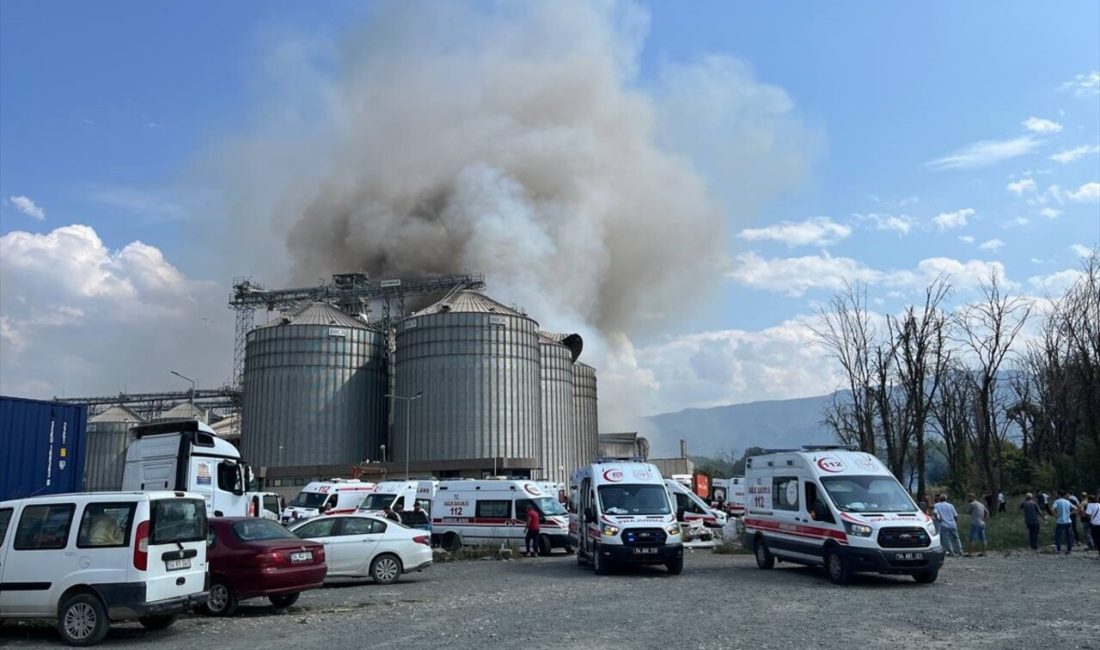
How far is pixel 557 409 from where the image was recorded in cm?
8600

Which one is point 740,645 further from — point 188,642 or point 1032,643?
point 188,642

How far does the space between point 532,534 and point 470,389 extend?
50426 millimetres

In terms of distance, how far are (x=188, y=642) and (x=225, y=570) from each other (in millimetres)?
2315

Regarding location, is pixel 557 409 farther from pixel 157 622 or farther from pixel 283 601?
pixel 157 622

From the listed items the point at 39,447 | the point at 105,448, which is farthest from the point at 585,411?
the point at 39,447

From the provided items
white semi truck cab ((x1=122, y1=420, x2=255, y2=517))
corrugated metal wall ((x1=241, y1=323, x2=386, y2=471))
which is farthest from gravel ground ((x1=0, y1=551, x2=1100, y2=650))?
corrugated metal wall ((x1=241, y1=323, x2=386, y2=471))

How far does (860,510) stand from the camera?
17.2 m

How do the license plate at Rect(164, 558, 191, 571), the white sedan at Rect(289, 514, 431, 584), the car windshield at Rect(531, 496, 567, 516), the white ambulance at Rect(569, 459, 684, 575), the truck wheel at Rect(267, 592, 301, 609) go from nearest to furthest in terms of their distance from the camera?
the license plate at Rect(164, 558, 191, 571) < the truck wheel at Rect(267, 592, 301, 609) < the white sedan at Rect(289, 514, 431, 584) < the white ambulance at Rect(569, 459, 684, 575) < the car windshield at Rect(531, 496, 567, 516)

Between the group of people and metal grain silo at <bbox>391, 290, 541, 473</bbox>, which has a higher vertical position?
metal grain silo at <bbox>391, 290, 541, 473</bbox>

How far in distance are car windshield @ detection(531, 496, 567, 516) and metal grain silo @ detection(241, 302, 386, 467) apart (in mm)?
52892

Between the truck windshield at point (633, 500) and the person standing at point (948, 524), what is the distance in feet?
25.5

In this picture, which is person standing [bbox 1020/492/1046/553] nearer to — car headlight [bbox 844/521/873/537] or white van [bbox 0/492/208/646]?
car headlight [bbox 844/521/873/537]

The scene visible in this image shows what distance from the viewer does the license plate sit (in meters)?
11.8

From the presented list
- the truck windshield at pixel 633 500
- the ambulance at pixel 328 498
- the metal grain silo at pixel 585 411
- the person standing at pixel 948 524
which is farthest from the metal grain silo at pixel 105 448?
the person standing at pixel 948 524
